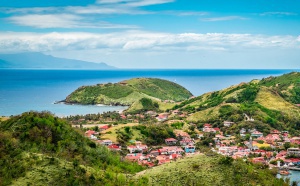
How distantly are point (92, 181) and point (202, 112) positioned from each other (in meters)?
59.9

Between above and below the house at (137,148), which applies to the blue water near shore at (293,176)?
below

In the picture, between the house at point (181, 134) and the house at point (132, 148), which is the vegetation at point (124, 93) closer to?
the house at point (181, 134)

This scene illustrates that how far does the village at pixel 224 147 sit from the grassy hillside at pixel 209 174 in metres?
10.9

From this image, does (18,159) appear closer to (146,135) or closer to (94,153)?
(94,153)

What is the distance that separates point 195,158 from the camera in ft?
111

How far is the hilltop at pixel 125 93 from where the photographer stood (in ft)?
435

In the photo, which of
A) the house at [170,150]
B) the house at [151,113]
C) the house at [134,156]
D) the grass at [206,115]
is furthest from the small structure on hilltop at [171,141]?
the house at [151,113]

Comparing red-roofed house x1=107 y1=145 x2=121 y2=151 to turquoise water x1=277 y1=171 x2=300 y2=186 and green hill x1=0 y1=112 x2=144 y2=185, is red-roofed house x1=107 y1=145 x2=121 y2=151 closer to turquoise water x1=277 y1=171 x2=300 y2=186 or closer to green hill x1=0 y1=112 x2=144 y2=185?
green hill x1=0 y1=112 x2=144 y2=185

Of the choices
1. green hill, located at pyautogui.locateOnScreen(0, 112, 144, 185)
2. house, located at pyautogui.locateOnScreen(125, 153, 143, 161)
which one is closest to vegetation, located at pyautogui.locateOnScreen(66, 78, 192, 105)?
house, located at pyautogui.locateOnScreen(125, 153, 143, 161)

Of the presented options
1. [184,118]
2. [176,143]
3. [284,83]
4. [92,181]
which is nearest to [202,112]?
[184,118]

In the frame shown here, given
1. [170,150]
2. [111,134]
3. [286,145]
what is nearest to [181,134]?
[170,150]

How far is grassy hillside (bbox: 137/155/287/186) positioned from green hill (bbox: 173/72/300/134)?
40090 millimetres

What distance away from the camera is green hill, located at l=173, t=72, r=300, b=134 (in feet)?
246

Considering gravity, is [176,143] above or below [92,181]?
below
